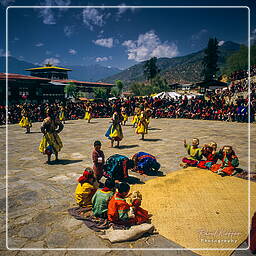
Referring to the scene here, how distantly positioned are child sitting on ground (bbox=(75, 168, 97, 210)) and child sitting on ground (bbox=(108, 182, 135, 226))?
2.37 feet

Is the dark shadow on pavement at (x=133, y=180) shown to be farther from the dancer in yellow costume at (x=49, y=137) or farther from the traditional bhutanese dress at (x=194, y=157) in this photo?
the dancer in yellow costume at (x=49, y=137)

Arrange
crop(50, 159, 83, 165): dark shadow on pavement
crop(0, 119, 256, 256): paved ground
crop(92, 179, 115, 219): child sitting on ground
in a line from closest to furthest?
crop(0, 119, 256, 256): paved ground < crop(92, 179, 115, 219): child sitting on ground < crop(50, 159, 83, 165): dark shadow on pavement

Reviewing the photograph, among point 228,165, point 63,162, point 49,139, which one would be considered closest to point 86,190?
point 49,139

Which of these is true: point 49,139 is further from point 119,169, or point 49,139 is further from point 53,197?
point 119,169

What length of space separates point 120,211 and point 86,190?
94cm

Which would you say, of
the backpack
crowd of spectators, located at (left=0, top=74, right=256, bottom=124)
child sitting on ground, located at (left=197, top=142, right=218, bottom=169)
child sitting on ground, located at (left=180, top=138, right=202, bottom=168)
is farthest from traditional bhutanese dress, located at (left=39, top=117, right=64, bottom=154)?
crowd of spectators, located at (left=0, top=74, right=256, bottom=124)

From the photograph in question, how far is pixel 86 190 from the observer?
4.24m

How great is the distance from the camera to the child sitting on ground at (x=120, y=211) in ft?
11.9

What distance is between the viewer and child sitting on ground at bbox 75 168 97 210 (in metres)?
4.23

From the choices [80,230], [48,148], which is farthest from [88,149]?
[80,230]

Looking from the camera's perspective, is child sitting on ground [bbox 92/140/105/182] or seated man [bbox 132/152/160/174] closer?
child sitting on ground [bbox 92/140/105/182]

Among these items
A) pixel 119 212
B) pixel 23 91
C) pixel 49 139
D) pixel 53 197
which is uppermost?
pixel 23 91

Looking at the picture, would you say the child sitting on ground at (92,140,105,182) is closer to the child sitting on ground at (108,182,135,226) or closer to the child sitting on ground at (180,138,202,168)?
the child sitting on ground at (108,182,135,226)

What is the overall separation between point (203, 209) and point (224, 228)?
62 cm
